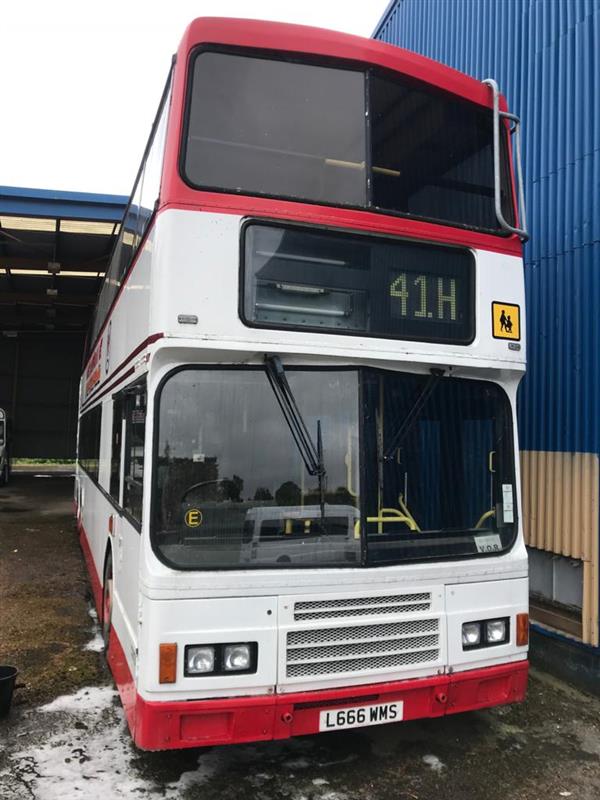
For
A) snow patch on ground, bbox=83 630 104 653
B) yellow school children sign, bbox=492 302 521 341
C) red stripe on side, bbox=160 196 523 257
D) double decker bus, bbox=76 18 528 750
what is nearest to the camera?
double decker bus, bbox=76 18 528 750

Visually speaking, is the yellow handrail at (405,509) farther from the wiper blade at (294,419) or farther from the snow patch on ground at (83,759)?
the snow patch on ground at (83,759)

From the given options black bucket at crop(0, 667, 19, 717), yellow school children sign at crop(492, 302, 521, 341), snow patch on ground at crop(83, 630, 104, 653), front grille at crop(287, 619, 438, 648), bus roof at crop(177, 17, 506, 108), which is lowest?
snow patch on ground at crop(83, 630, 104, 653)

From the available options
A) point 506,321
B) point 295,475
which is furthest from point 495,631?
point 506,321

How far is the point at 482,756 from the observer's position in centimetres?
390

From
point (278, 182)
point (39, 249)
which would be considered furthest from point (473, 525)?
point (39, 249)

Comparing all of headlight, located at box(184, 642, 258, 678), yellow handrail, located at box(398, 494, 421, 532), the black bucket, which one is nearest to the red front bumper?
headlight, located at box(184, 642, 258, 678)

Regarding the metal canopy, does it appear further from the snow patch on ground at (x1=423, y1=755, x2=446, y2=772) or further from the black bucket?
the snow patch on ground at (x1=423, y1=755, x2=446, y2=772)

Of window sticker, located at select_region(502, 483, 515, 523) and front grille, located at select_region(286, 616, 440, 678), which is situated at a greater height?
window sticker, located at select_region(502, 483, 515, 523)

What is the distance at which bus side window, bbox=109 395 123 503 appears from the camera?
15.6 ft

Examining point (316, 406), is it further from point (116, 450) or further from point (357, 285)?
point (116, 450)

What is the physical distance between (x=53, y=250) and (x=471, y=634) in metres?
15.3

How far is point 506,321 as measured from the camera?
3889 millimetres

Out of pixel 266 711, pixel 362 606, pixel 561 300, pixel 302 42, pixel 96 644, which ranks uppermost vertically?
pixel 302 42

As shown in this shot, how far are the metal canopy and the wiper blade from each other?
34.6ft
